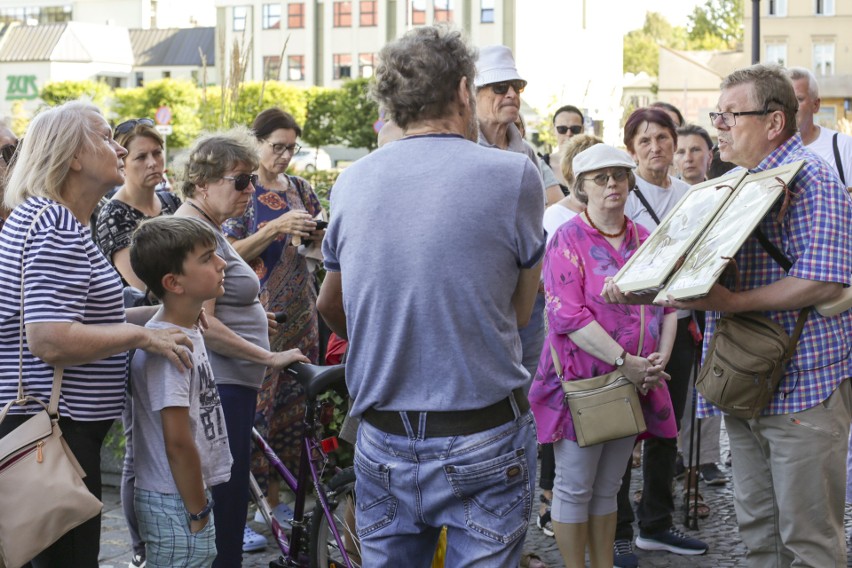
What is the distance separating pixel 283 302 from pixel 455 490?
3.08 meters

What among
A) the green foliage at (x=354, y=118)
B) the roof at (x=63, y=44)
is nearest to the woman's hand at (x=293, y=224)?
the green foliage at (x=354, y=118)

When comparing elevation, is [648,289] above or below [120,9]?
below

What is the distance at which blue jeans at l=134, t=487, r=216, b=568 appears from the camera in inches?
145

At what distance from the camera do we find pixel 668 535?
5.61 m

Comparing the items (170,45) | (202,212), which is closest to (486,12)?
(170,45)

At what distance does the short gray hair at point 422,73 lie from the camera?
2859mm

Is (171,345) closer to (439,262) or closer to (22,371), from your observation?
(22,371)

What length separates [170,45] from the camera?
9212 centimetres

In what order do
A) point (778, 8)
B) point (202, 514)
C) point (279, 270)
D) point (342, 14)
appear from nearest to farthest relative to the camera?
point (202, 514), point (279, 270), point (778, 8), point (342, 14)

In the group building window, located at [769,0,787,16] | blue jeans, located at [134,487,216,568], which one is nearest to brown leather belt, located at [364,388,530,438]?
blue jeans, located at [134,487,216,568]

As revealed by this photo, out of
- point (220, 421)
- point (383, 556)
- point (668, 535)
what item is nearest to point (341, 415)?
point (668, 535)

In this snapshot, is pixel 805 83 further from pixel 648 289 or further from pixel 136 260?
pixel 136 260

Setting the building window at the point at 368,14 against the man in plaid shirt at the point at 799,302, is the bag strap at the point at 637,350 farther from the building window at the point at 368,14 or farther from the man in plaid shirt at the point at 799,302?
the building window at the point at 368,14

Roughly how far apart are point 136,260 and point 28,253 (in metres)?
0.45
